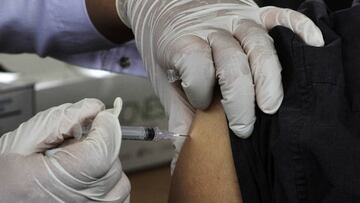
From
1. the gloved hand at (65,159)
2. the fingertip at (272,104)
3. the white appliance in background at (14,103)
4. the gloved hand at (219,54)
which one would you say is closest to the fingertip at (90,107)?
the gloved hand at (65,159)

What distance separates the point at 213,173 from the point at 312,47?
0.76 ft

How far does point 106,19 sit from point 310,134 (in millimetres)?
695

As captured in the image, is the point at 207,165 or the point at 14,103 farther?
the point at 14,103

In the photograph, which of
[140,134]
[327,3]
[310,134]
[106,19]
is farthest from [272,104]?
[106,19]

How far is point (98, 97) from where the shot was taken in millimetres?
1930

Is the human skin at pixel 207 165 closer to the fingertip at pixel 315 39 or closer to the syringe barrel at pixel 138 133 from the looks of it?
the syringe barrel at pixel 138 133

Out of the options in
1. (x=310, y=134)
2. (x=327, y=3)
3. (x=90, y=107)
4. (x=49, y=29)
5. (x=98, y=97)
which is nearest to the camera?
(x=310, y=134)

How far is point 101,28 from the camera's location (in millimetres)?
1366

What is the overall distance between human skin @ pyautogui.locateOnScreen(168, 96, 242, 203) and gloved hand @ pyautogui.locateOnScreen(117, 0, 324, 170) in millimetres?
29

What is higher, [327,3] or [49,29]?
[327,3]

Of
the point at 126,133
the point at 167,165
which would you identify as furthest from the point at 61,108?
the point at 167,165

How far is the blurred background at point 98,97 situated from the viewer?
1800mm

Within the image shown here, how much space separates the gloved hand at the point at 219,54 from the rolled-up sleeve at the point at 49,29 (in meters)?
0.32

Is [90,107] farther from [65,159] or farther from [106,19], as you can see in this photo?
[106,19]
